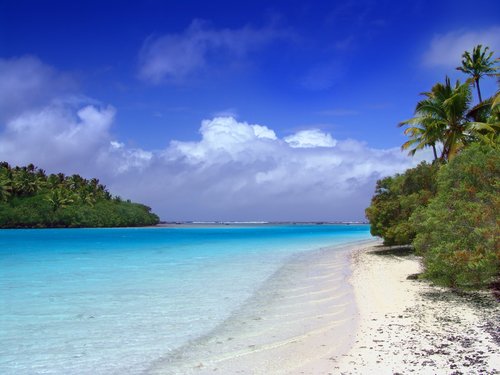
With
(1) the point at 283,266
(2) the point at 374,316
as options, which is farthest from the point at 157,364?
(1) the point at 283,266

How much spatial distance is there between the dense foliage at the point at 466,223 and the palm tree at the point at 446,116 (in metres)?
11.2

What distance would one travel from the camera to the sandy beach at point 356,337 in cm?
551

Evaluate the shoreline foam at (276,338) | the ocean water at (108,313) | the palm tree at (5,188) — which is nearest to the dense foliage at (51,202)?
the palm tree at (5,188)

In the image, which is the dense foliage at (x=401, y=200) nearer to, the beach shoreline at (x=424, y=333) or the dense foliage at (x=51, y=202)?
the beach shoreline at (x=424, y=333)

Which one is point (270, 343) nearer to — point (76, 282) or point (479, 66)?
point (76, 282)

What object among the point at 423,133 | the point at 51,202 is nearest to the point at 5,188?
the point at 51,202

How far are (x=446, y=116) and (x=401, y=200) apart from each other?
5709mm

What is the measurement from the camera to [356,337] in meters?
6.84

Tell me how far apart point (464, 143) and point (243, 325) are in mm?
17407

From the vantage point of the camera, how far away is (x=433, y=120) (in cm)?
2184

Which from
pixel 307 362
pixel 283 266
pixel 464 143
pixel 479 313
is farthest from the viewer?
pixel 464 143

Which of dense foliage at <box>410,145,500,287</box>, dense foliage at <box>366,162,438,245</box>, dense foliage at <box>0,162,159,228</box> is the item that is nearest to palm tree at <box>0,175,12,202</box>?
dense foliage at <box>0,162,159,228</box>

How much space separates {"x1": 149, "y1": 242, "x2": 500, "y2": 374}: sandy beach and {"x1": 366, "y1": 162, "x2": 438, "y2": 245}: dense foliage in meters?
8.13

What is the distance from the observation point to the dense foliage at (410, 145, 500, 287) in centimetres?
816
